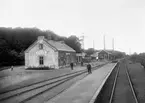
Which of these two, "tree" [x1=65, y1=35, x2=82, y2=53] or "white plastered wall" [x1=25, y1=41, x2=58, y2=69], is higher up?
"tree" [x1=65, y1=35, x2=82, y2=53]

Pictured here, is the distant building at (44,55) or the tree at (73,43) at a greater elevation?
the tree at (73,43)

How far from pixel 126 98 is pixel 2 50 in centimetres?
4457

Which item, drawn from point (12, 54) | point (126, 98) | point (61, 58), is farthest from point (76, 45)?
point (126, 98)

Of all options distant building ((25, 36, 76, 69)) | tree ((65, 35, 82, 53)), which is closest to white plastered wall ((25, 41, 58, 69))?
distant building ((25, 36, 76, 69))

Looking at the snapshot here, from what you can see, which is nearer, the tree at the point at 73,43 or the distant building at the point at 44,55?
the distant building at the point at 44,55

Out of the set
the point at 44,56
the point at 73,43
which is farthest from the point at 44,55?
the point at 73,43

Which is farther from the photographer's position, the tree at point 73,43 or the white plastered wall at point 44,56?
the tree at point 73,43

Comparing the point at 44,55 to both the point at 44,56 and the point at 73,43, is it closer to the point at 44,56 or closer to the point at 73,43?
the point at 44,56

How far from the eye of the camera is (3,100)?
11.1 metres

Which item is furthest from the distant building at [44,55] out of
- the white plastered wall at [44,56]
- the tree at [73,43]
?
the tree at [73,43]

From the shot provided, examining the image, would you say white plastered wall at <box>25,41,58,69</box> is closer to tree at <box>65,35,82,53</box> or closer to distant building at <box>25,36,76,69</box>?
distant building at <box>25,36,76,69</box>

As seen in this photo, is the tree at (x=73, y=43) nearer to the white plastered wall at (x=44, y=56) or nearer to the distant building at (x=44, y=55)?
the distant building at (x=44, y=55)

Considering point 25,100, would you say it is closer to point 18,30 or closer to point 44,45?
point 44,45

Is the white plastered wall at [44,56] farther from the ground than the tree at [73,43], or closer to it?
closer to it
